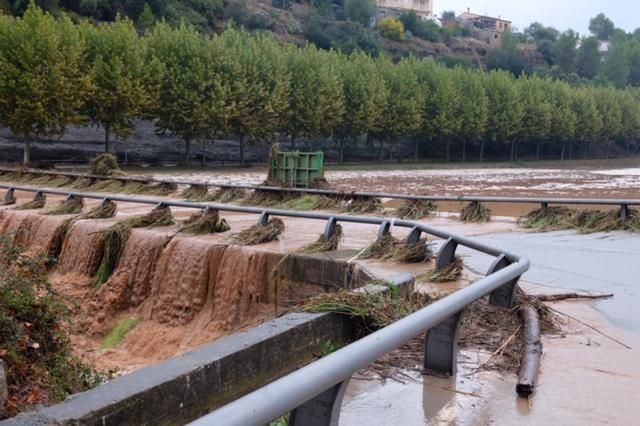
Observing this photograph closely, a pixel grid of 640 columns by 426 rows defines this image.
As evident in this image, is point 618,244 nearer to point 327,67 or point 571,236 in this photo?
point 571,236

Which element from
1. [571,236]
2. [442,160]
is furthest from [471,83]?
[571,236]

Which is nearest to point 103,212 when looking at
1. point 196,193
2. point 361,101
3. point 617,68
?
point 196,193

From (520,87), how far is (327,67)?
94.5 ft

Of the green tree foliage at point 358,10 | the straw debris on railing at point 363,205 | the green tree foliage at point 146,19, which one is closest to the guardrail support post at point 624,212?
the straw debris on railing at point 363,205

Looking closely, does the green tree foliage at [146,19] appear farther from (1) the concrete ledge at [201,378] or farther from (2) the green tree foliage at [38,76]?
(1) the concrete ledge at [201,378]

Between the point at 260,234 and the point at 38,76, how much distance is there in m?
30.7

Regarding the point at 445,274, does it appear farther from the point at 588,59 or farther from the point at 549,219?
the point at 588,59

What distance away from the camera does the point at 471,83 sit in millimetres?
69938

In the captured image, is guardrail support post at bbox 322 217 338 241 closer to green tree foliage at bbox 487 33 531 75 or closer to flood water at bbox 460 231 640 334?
flood water at bbox 460 231 640 334

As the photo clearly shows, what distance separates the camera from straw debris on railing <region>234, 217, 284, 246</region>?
1041 cm

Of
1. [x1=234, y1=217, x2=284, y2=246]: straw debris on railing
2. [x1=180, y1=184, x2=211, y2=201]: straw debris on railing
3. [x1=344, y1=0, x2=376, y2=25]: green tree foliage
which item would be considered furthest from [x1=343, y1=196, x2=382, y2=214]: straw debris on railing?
[x1=344, y1=0, x2=376, y2=25]: green tree foliage

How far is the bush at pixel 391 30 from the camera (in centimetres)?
11781

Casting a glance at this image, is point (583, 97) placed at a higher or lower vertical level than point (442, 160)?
higher

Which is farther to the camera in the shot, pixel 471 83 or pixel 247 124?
pixel 471 83
